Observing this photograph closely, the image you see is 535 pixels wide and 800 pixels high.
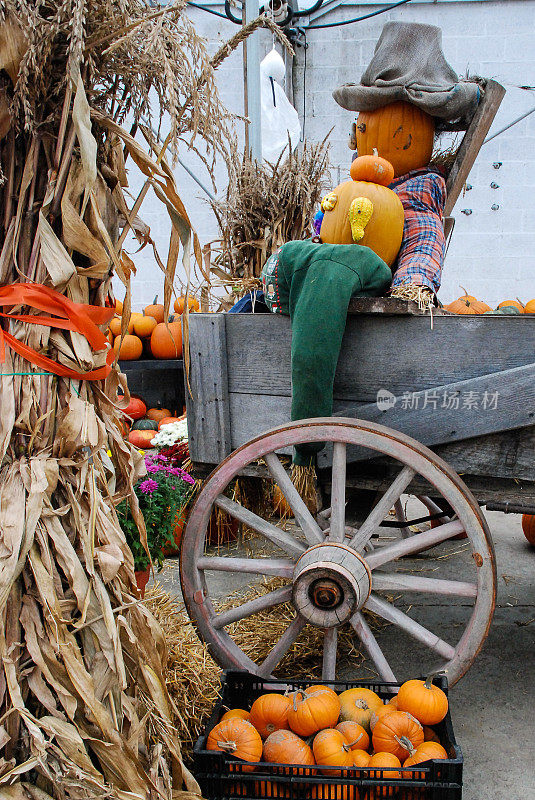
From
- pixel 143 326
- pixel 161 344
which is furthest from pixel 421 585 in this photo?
pixel 143 326

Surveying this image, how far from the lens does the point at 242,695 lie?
6.05ft

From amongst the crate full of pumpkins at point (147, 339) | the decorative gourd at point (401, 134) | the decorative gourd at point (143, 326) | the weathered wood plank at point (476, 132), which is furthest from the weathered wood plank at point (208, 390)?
the decorative gourd at point (143, 326)

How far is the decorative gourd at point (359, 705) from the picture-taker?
5.55 ft

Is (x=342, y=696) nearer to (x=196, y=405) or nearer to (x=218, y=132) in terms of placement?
(x=196, y=405)

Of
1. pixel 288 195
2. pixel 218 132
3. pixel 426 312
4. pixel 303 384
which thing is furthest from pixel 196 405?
pixel 288 195

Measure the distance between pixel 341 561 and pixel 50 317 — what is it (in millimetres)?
1036

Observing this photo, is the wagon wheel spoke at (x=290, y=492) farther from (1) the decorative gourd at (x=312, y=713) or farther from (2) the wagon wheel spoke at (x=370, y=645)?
(1) the decorative gourd at (x=312, y=713)

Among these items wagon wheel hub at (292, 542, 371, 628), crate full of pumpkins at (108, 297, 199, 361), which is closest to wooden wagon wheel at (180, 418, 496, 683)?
→ wagon wheel hub at (292, 542, 371, 628)

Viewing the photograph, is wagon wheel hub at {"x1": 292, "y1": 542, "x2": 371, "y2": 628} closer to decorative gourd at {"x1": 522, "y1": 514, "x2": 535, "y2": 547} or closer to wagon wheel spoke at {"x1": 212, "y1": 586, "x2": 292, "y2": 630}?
wagon wheel spoke at {"x1": 212, "y1": 586, "x2": 292, "y2": 630}

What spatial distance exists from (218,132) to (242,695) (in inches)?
58.7

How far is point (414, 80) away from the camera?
2.63 m

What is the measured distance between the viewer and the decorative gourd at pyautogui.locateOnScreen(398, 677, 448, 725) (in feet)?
5.33

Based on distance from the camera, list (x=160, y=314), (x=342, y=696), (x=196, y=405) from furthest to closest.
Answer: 1. (x=160, y=314)
2. (x=196, y=405)
3. (x=342, y=696)

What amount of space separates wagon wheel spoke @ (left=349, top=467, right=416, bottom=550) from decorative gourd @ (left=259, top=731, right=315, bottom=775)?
21.8 inches
